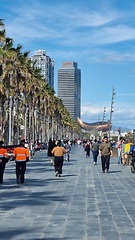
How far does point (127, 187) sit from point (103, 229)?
8.51 meters

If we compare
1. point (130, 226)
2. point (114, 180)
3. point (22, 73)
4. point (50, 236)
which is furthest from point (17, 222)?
point (22, 73)

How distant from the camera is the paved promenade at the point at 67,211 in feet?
30.7

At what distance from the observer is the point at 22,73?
46.9 m

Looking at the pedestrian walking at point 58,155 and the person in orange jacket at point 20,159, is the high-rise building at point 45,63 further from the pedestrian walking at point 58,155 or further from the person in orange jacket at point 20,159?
the person in orange jacket at point 20,159

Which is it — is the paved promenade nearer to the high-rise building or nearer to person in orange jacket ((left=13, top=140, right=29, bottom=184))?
person in orange jacket ((left=13, top=140, right=29, bottom=184))

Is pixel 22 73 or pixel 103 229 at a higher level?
pixel 22 73

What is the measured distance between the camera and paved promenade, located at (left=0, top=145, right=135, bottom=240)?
937 centimetres

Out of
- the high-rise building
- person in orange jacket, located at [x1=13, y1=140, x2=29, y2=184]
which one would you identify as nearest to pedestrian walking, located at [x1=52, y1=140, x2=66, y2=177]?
person in orange jacket, located at [x1=13, y1=140, x2=29, y2=184]

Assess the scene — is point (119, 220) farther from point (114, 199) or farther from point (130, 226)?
point (114, 199)

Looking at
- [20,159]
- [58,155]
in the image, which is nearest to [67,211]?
[20,159]

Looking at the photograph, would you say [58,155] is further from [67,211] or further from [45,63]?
[45,63]

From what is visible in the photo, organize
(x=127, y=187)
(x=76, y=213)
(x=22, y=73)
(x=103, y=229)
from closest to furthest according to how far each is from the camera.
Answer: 1. (x=103, y=229)
2. (x=76, y=213)
3. (x=127, y=187)
4. (x=22, y=73)

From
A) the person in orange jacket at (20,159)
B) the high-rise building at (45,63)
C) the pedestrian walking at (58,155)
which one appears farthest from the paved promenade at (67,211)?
the high-rise building at (45,63)

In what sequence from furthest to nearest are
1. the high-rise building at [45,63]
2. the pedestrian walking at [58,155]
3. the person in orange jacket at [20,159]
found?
the high-rise building at [45,63], the pedestrian walking at [58,155], the person in orange jacket at [20,159]
